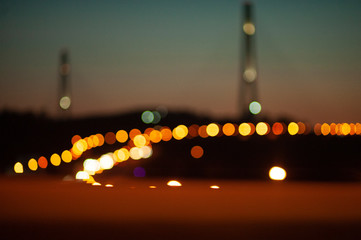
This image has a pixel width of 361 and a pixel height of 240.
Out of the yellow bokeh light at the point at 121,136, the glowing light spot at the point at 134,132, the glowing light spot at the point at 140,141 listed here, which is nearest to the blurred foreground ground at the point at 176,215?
the glowing light spot at the point at 140,141

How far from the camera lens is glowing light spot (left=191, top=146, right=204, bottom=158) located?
50.1 meters

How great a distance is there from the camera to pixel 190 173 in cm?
3716

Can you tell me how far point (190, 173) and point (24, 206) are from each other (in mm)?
22389

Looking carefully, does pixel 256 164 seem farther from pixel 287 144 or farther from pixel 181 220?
pixel 181 220

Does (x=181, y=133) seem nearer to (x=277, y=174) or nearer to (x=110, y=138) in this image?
(x=110, y=138)

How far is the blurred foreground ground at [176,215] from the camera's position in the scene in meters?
10.5

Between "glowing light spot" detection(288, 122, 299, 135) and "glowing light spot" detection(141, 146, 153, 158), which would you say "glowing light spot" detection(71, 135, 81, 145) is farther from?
"glowing light spot" detection(288, 122, 299, 135)

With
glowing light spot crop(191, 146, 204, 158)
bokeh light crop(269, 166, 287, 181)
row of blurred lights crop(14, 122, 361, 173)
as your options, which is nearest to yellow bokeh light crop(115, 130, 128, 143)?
row of blurred lights crop(14, 122, 361, 173)

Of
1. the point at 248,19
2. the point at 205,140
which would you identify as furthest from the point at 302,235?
the point at 205,140

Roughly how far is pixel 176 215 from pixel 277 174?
2231 cm

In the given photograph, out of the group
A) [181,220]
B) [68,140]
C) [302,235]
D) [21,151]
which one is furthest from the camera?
[68,140]

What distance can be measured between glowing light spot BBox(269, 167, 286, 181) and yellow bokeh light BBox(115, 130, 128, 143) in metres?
49.8

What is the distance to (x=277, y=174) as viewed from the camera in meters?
35.1

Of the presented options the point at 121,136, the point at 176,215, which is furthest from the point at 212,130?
the point at 176,215
